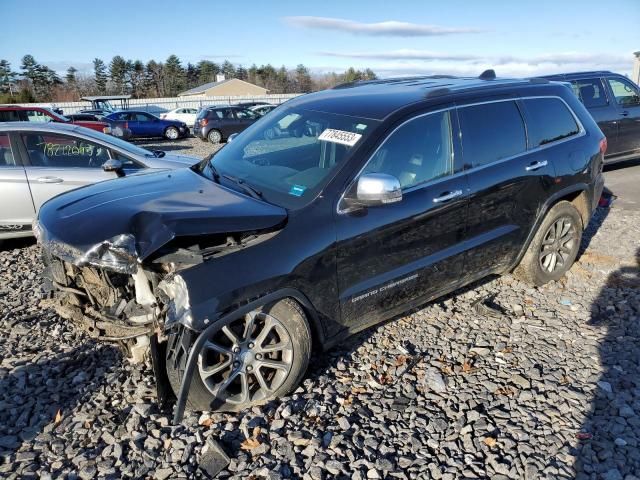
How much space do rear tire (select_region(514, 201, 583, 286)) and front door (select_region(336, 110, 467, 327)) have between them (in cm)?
110

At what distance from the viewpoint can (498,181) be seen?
3.82m

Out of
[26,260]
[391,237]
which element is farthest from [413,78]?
[26,260]

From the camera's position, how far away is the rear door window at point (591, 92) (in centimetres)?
895

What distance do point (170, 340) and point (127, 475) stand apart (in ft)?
2.36

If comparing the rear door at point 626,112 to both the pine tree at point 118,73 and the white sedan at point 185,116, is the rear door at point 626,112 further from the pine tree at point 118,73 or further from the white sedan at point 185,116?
the pine tree at point 118,73

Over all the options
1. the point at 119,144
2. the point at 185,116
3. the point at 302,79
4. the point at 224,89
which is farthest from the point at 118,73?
the point at 119,144

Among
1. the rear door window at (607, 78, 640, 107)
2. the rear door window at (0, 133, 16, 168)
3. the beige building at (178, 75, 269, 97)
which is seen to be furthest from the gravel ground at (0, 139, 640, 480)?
the beige building at (178, 75, 269, 97)

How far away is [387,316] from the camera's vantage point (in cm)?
344

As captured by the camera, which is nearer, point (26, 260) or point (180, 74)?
point (26, 260)

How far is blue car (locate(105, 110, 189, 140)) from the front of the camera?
22719 millimetres

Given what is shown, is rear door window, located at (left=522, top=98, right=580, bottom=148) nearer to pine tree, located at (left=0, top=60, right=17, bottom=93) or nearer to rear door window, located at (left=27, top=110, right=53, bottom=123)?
rear door window, located at (left=27, top=110, right=53, bottom=123)

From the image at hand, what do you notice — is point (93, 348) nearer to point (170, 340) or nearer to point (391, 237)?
point (170, 340)

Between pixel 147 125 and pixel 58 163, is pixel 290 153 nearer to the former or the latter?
pixel 58 163

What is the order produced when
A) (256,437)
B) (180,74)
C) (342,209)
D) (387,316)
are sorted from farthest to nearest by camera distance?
(180,74), (387,316), (342,209), (256,437)
